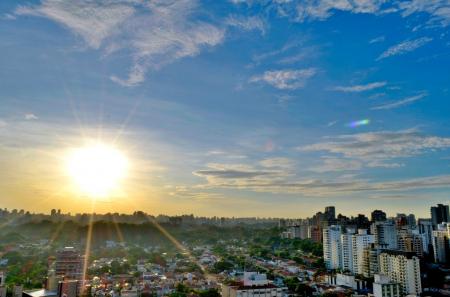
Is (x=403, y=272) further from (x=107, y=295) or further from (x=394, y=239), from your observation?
(x=107, y=295)

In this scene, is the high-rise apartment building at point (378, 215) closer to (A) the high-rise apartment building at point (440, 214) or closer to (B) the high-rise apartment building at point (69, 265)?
(A) the high-rise apartment building at point (440, 214)

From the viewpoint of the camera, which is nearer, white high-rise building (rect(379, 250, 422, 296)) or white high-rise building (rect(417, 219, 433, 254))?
white high-rise building (rect(379, 250, 422, 296))

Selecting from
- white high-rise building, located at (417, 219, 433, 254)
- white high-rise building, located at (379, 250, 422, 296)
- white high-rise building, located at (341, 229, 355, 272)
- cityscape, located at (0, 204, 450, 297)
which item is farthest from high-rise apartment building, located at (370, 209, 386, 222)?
white high-rise building, located at (379, 250, 422, 296)

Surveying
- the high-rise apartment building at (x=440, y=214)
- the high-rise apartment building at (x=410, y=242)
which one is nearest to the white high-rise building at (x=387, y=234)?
the high-rise apartment building at (x=410, y=242)

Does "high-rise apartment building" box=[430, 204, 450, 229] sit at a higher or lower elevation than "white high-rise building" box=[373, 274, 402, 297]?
higher

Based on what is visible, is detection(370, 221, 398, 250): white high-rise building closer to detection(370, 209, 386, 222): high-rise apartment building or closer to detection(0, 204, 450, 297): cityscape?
detection(0, 204, 450, 297): cityscape

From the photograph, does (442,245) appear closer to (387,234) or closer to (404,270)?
(387,234)
